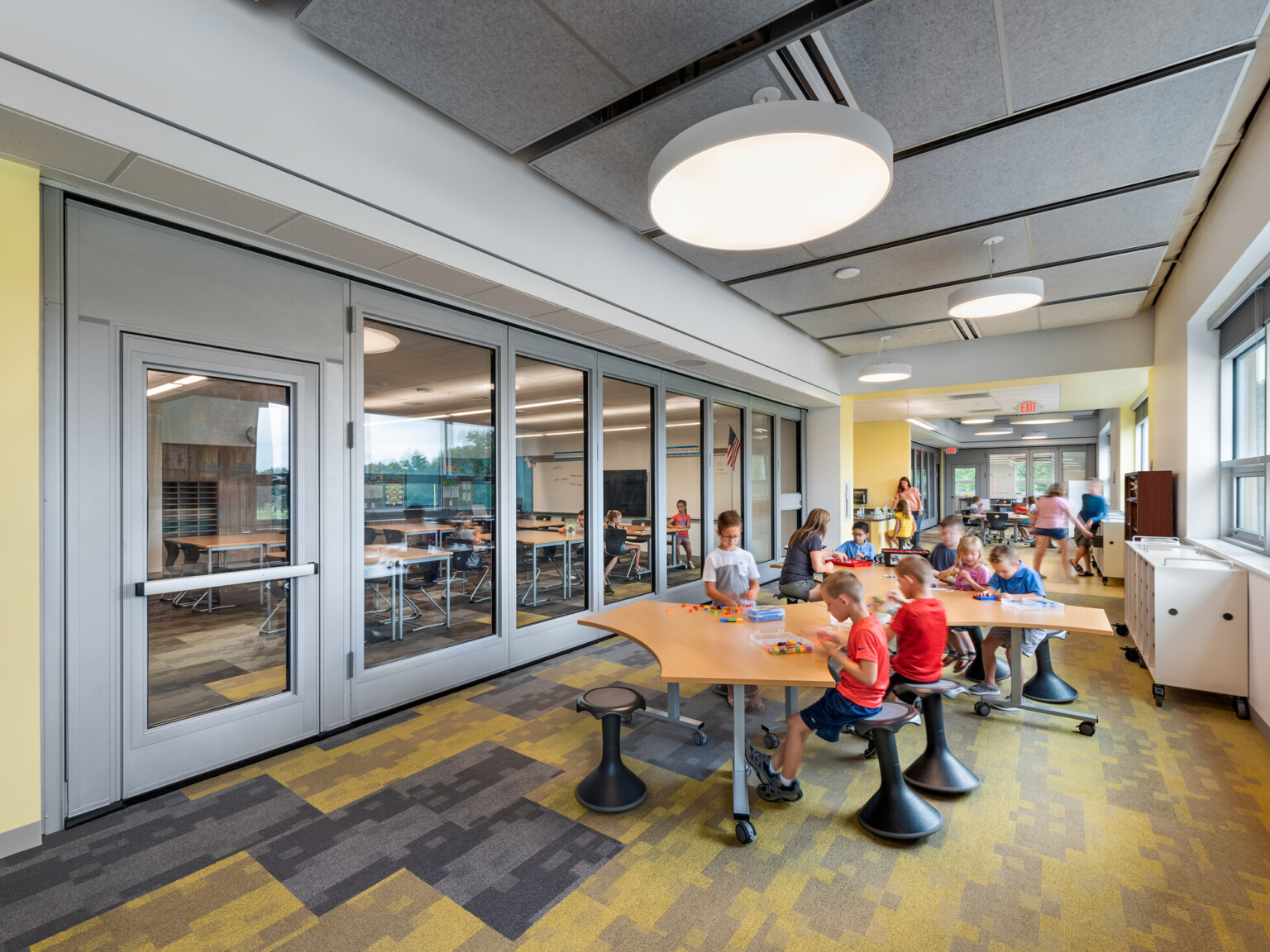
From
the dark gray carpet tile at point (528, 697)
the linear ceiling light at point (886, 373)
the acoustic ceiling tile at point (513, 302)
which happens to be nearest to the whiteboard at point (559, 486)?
the acoustic ceiling tile at point (513, 302)

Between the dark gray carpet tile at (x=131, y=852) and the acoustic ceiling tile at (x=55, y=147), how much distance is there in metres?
2.89

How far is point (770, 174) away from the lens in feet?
8.09

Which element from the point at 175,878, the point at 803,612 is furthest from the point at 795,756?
the point at 175,878

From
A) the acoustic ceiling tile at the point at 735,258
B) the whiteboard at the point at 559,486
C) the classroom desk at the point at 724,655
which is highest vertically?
the acoustic ceiling tile at the point at 735,258

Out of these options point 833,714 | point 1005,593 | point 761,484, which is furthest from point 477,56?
point 761,484

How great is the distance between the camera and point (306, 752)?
3.43 metres

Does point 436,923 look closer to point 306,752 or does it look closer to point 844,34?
point 306,752

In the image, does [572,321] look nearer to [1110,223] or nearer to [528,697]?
[528,697]

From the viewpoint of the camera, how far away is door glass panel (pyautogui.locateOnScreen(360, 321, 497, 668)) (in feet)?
12.9

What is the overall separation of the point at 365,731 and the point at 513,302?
305cm

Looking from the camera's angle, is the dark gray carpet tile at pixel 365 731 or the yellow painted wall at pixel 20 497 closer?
the yellow painted wall at pixel 20 497

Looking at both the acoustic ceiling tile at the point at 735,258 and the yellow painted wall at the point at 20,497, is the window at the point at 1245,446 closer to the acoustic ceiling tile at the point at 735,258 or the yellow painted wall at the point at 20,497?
the acoustic ceiling tile at the point at 735,258

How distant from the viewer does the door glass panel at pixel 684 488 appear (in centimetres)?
696

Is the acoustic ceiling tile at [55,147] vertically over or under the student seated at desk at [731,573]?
over
